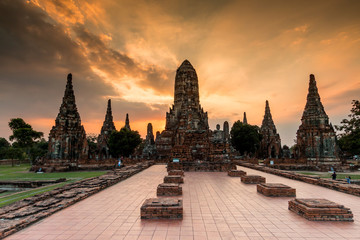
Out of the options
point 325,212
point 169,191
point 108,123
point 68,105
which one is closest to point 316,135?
point 325,212

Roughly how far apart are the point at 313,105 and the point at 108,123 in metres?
35.0

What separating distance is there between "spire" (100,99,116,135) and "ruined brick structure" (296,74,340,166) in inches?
1288

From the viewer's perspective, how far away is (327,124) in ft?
91.2

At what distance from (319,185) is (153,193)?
842 centimetres

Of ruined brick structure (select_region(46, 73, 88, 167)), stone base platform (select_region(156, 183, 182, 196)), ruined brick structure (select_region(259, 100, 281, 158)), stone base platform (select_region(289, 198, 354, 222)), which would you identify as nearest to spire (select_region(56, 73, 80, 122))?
ruined brick structure (select_region(46, 73, 88, 167))

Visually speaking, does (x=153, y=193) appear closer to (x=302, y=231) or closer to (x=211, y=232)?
(x=211, y=232)

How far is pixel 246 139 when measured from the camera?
45.6 m

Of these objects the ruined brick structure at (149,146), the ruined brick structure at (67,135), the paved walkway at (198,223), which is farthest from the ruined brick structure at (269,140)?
the paved walkway at (198,223)

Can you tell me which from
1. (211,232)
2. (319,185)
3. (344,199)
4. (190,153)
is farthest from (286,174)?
(211,232)

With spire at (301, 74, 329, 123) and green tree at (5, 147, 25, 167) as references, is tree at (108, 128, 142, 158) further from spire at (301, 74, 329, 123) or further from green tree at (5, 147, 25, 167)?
spire at (301, 74, 329, 123)

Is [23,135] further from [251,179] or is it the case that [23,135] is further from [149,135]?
[251,179]

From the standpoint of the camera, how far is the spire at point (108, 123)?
4291 centimetres

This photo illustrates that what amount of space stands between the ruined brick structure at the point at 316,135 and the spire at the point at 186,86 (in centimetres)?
2289

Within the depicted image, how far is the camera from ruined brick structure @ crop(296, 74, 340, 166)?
87.3 ft
